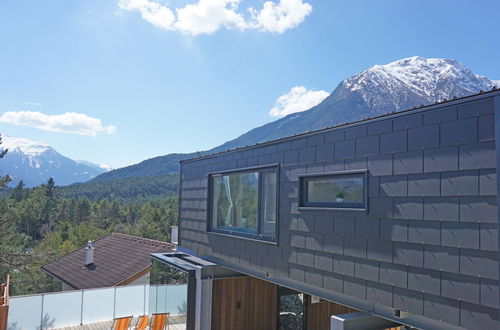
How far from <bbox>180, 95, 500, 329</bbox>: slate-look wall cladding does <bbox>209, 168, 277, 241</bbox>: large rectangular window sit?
55 centimetres

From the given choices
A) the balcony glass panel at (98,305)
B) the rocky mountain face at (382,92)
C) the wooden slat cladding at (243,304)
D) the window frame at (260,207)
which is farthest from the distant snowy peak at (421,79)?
the window frame at (260,207)

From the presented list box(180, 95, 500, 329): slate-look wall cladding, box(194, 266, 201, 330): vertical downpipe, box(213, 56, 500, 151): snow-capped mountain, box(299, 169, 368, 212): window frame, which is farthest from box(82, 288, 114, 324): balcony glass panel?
box(213, 56, 500, 151): snow-capped mountain

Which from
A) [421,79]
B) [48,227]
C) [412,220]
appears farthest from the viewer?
[421,79]

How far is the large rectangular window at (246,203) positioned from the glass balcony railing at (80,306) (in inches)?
102

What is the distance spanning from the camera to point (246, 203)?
7.04 metres

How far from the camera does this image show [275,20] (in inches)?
1189

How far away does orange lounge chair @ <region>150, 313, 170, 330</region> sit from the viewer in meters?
8.75

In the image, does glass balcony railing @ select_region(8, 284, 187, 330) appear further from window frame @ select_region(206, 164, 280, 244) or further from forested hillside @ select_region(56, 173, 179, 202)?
forested hillside @ select_region(56, 173, 179, 202)

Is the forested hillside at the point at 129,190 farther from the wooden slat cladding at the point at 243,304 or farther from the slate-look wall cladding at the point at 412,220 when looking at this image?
the slate-look wall cladding at the point at 412,220

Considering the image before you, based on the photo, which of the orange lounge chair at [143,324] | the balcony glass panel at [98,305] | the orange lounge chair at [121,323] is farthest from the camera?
the balcony glass panel at [98,305]

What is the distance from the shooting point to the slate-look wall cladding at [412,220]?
343 cm

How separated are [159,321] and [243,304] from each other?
7.09ft

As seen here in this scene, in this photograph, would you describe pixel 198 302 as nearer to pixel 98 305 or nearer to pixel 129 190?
pixel 98 305

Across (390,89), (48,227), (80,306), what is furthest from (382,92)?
(80,306)
